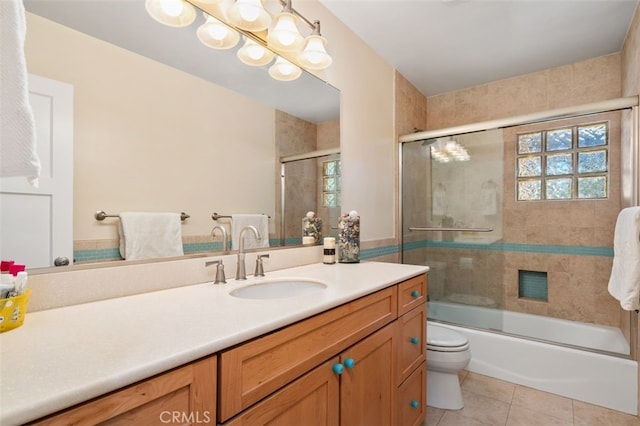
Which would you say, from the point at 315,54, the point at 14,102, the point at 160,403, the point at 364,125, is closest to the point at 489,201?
the point at 364,125

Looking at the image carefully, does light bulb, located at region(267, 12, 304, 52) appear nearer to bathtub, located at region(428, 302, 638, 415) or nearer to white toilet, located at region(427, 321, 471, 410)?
white toilet, located at region(427, 321, 471, 410)

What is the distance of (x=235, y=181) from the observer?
1424 mm

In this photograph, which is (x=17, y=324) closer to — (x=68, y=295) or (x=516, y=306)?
(x=68, y=295)

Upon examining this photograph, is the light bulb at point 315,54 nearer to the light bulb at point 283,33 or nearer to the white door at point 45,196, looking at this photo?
the light bulb at point 283,33

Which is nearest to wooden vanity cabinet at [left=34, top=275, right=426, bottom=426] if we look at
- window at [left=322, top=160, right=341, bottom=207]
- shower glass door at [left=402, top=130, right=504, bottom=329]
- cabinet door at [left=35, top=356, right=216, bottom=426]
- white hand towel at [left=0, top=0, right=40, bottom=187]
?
cabinet door at [left=35, top=356, right=216, bottom=426]

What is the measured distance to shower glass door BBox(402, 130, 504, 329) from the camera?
266 cm

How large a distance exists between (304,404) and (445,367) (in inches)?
49.8

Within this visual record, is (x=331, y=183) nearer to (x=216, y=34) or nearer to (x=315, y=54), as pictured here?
(x=315, y=54)

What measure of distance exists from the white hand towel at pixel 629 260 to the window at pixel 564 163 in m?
1.05

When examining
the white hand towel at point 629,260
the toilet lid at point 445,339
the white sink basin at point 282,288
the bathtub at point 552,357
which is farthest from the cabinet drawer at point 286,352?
the bathtub at point 552,357

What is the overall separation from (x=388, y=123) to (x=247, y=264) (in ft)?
5.80

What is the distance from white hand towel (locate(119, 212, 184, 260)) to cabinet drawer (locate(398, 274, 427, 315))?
944 millimetres

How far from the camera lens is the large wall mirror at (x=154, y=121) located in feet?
3.09

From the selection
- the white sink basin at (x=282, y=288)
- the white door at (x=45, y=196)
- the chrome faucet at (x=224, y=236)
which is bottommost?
the white sink basin at (x=282, y=288)
